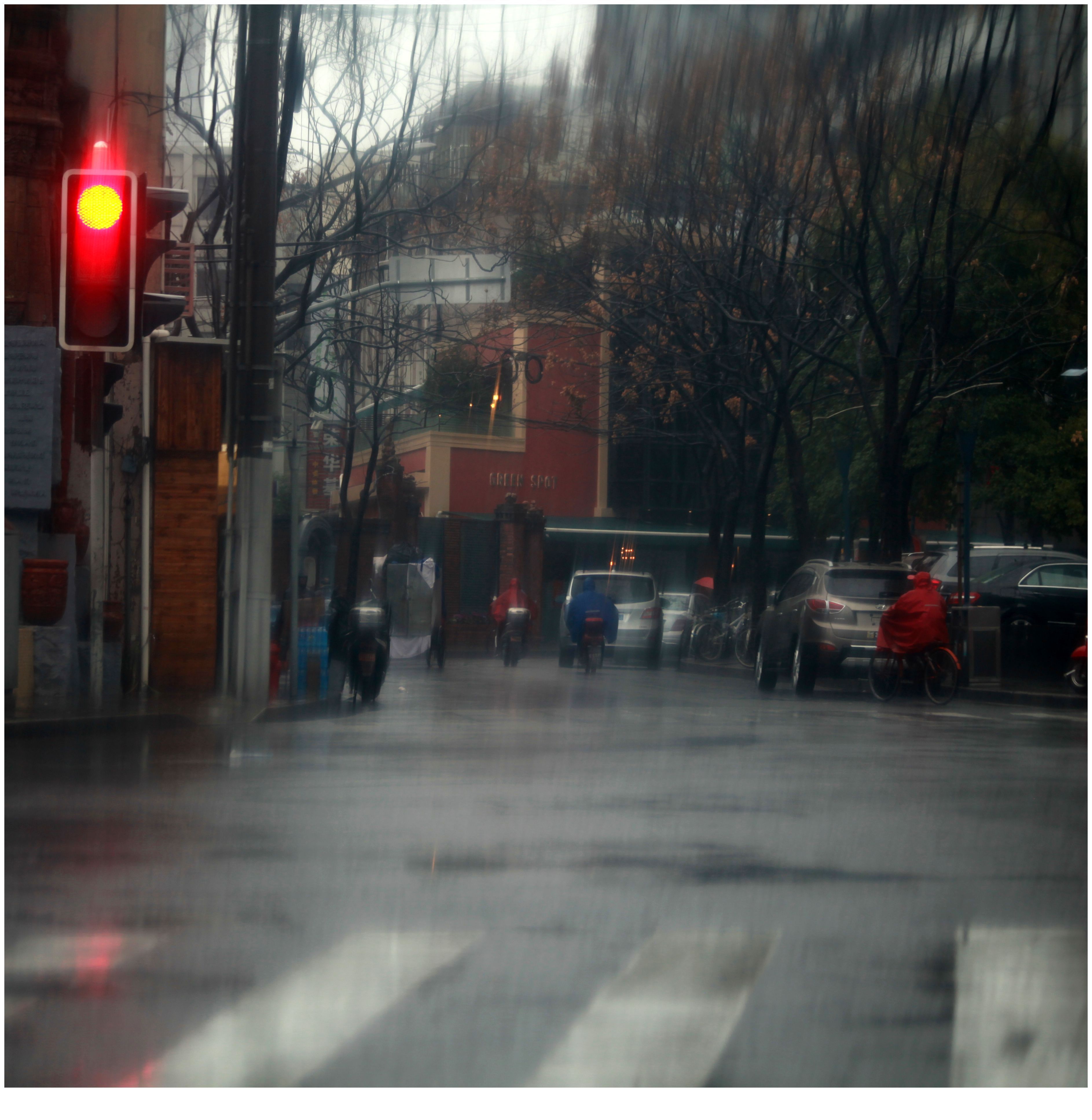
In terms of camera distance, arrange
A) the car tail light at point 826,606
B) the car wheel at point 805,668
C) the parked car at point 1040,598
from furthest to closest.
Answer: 1. the parked car at point 1040,598
2. the car wheel at point 805,668
3. the car tail light at point 826,606

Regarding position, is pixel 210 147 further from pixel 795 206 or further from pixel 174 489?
pixel 795 206

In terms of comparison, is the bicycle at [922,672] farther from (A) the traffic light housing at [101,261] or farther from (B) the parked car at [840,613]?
(A) the traffic light housing at [101,261]

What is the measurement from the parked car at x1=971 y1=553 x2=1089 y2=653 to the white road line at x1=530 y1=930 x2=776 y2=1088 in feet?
72.3

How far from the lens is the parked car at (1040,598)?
26969mm

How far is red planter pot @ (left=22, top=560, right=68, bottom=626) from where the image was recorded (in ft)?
51.1

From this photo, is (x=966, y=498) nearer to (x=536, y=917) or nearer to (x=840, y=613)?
(x=840, y=613)

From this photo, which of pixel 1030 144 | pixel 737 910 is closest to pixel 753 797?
pixel 737 910

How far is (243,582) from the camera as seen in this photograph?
1598 cm

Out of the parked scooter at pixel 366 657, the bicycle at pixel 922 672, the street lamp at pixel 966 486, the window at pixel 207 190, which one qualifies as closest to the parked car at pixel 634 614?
the window at pixel 207 190

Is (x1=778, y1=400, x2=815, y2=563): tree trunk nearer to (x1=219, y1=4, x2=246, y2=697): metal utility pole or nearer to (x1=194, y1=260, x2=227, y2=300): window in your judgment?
(x1=194, y1=260, x2=227, y2=300): window

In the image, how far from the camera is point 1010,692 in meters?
20.1

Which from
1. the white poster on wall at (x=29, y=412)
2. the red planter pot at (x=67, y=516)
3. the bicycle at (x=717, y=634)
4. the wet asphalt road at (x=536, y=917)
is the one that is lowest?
the bicycle at (x=717, y=634)

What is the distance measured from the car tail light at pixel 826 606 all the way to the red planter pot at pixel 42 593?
9.56m

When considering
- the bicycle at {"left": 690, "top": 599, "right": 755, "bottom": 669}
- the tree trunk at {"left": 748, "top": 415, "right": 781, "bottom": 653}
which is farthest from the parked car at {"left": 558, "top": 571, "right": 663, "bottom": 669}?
the tree trunk at {"left": 748, "top": 415, "right": 781, "bottom": 653}
